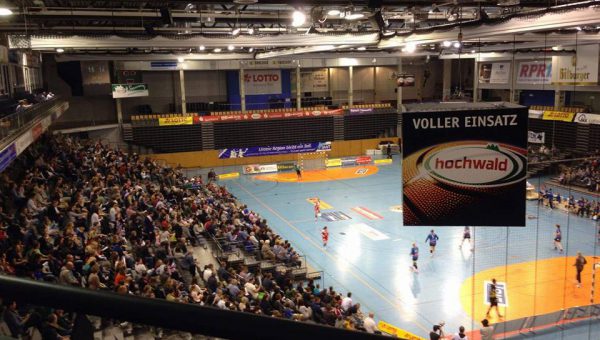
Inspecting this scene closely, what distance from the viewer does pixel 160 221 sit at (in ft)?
65.8

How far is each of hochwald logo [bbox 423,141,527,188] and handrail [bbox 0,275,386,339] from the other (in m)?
8.53

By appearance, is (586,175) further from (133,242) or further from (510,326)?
(133,242)

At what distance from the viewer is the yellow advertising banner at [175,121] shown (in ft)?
145

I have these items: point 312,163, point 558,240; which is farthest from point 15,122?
point 312,163

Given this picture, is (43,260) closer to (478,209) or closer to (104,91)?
(478,209)

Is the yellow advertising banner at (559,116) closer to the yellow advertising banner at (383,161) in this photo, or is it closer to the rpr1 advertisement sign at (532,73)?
the rpr1 advertisement sign at (532,73)

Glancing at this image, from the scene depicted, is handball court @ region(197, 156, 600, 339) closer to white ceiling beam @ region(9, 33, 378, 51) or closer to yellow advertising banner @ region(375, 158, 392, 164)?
white ceiling beam @ region(9, 33, 378, 51)

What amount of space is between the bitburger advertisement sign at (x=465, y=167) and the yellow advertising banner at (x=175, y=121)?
36.9 meters

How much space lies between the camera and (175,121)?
4450 cm

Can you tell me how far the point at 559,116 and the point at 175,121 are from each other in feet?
96.0

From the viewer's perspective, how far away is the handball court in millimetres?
18500

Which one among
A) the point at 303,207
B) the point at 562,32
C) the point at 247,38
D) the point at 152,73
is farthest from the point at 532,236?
the point at 152,73

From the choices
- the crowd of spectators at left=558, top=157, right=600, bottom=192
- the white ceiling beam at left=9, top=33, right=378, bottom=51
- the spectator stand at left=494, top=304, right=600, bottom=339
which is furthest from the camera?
the crowd of spectators at left=558, top=157, right=600, bottom=192

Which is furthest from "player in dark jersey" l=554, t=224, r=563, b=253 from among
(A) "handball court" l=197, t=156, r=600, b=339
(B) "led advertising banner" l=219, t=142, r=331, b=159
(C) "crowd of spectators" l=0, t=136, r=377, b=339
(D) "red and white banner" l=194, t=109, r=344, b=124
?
(D) "red and white banner" l=194, t=109, r=344, b=124
